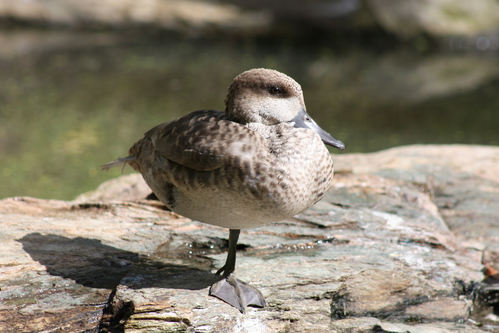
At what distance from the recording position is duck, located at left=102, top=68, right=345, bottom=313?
238 cm

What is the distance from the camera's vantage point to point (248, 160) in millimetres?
2359

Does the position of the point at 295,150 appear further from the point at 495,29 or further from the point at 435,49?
the point at 495,29

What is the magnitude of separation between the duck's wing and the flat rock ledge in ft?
2.33

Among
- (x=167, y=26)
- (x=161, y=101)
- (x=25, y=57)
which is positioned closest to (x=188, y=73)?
(x=161, y=101)

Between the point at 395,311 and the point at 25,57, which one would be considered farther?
the point at 25,57

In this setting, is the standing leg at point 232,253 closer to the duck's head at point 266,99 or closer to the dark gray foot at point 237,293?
the dark gray foot at point 237,293

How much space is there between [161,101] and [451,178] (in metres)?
5.26

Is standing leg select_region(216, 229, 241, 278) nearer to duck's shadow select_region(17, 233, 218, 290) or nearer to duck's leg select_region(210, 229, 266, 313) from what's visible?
duck's leg select_region(210, 229, 266, 313)

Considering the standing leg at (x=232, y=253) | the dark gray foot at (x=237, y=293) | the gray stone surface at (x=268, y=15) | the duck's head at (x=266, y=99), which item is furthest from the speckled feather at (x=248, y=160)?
the gray stone surface at (x=268, y=15)

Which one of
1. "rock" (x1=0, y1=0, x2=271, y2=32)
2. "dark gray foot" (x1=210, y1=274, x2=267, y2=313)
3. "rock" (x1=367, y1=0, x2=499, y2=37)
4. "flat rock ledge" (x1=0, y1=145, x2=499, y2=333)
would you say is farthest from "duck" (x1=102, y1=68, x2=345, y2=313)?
"rock" (x1=0, y1=0, x2=271, y2=32)

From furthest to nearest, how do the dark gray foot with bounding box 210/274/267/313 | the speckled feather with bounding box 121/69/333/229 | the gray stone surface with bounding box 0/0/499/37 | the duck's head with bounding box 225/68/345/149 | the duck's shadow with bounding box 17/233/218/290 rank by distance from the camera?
the gray stone surface with bounding box 0/0/499/37
the duck's shadow with bounding box 17/233/218/290
the dark gray foot with bounding box 210/274/267/313
the duck's head with bounding box 225/68/345/149
the speckled feather with bounding box 121/69/333/229

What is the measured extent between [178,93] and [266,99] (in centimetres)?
668

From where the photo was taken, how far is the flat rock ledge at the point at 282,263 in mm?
2549

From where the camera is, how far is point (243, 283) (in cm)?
275
